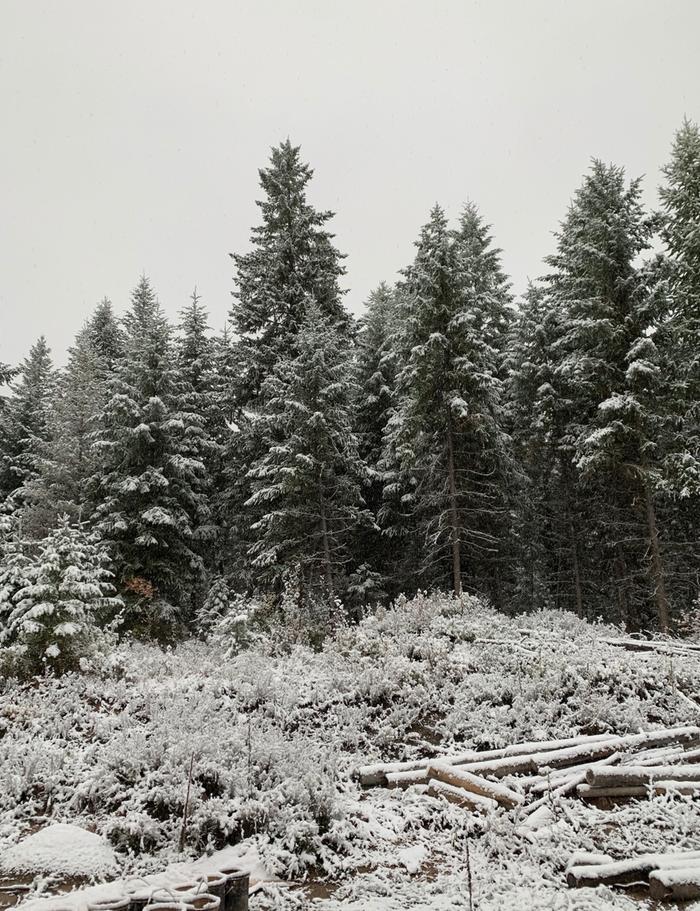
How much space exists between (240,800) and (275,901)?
51.0 inches

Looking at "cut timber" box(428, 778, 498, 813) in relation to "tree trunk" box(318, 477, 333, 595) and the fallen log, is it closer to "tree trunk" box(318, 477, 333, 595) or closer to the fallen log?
the fallen log

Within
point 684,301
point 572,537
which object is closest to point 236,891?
point 684,301

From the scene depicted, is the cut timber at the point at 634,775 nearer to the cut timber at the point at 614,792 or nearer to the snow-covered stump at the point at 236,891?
the cut timber at the point at 614,792

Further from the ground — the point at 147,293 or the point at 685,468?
the point at 147,293

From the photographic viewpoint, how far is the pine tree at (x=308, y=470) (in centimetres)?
1941

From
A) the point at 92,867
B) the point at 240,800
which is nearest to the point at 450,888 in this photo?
the point at 240,800

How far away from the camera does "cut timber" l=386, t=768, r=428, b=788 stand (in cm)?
708

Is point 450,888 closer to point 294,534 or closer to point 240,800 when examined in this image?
point 240,800

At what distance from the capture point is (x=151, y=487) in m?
21.2

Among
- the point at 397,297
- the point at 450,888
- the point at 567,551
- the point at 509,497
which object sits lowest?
the point at 450,888

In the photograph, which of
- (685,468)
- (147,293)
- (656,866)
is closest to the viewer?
(656,866)

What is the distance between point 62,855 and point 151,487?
16660mm

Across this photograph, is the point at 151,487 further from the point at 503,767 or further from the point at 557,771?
the point at 557,771

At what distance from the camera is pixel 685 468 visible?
1627 centimetres
